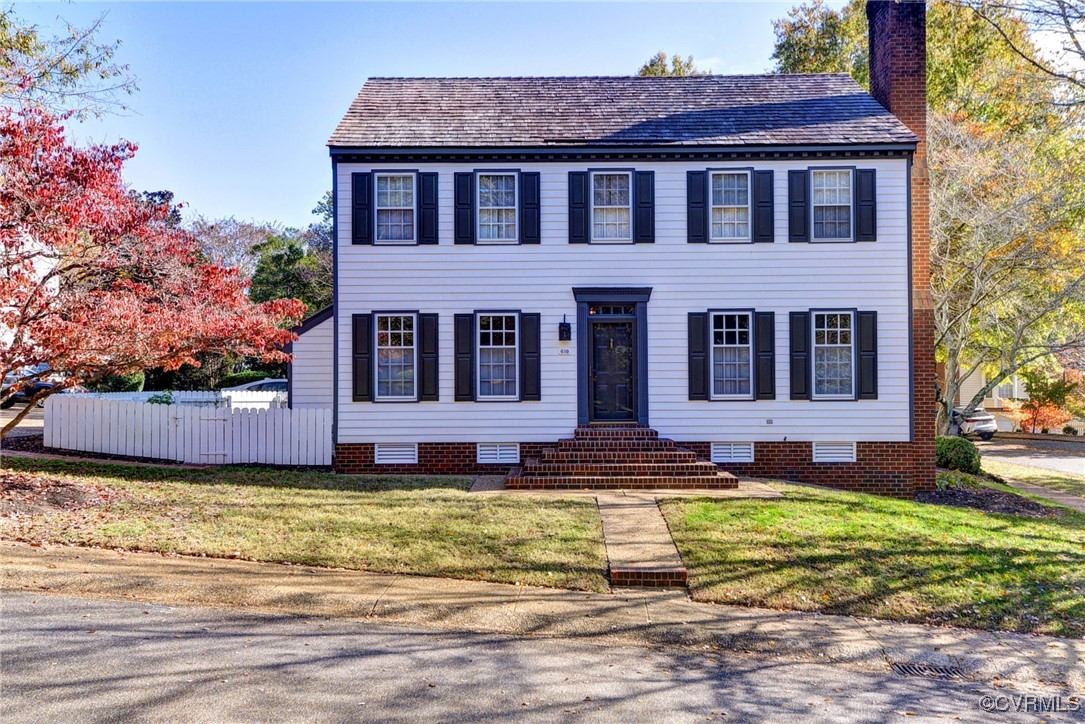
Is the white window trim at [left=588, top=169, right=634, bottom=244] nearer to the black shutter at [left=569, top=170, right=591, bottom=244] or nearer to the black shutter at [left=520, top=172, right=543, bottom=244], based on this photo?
the black shutter at [left=569, top=170, right=591, bottom=244]

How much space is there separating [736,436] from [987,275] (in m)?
8.94

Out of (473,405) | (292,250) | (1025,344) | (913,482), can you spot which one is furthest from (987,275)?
(292,250)

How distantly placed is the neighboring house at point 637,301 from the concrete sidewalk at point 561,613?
647 cm

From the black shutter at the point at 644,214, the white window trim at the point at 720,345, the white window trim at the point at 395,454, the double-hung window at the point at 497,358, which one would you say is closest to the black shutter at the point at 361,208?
the double-hung window at the point at 497,358

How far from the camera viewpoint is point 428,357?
13625 mm

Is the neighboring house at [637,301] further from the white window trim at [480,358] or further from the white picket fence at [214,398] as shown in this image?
the white picket fence at [214,398]

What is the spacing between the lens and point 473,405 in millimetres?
13664

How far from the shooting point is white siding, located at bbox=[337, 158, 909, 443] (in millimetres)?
13617

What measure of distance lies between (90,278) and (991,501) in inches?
624

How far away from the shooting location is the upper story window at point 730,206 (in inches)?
541

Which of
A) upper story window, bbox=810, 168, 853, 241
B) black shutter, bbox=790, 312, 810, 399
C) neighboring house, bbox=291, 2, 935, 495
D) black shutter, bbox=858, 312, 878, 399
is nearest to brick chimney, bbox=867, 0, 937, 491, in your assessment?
neighboring house, bbox=291, 2, 935, 495

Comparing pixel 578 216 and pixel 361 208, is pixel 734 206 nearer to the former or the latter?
pixel 578 216

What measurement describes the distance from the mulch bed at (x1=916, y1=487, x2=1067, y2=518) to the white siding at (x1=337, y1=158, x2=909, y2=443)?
4.41 ft

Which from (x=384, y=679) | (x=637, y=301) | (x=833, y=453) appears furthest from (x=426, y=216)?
(x=384, y=679)
